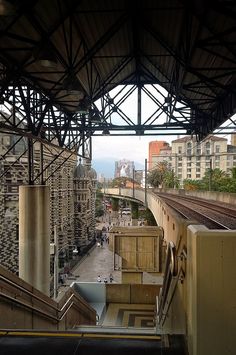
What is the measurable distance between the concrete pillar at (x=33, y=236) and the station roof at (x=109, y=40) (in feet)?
15.8

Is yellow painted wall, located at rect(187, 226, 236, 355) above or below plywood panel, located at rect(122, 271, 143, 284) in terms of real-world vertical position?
above

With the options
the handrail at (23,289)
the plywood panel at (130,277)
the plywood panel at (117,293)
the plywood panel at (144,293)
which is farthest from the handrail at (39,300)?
the plywood panel at (144,293)

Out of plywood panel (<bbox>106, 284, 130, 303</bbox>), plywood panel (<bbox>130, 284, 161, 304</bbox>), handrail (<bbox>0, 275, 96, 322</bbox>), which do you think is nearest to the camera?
handrail (<bbox>0, 275, 96, 322</bbox>)

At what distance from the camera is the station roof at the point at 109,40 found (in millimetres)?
9680

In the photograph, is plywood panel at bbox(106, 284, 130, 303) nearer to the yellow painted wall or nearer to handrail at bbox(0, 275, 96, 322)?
handrail at bbox(0, 275, 96, 322)

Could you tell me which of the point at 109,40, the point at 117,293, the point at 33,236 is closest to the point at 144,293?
the point at 117,293

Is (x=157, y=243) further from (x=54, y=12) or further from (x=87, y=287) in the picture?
(x=54, y=12)

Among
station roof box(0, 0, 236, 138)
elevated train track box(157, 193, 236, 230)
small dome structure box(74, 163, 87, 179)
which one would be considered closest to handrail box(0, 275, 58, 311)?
elevated train track box(157, 193, 236, 230)

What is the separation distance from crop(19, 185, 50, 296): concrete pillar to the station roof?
4.81 meters

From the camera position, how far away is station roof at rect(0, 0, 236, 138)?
9.68 meters

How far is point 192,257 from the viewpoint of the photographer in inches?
163

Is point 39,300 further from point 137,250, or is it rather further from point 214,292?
point 137,250

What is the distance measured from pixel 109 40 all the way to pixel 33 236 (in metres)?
9.60

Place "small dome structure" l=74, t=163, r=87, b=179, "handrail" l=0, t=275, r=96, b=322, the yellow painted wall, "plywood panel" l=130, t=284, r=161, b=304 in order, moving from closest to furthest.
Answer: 1. the yellow painted wall
2. "handrail" l=0, t=275, r=96, b=322
3. "plywood panel" l=130, t=284, r=161, b=304
4. "small dome structure" l=74, t=163, r=87, b=179
